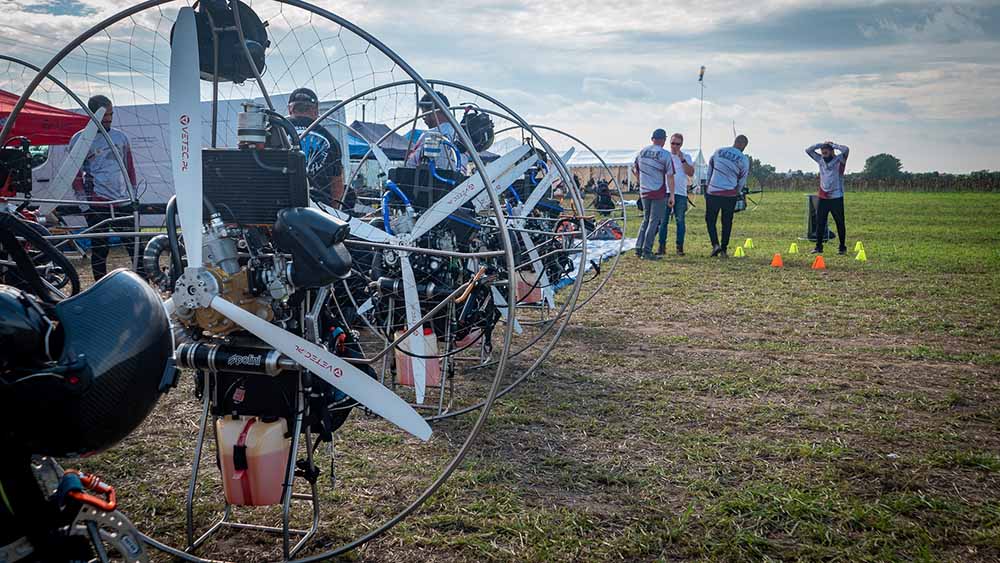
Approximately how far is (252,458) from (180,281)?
815 mm

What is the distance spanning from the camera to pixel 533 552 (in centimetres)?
332

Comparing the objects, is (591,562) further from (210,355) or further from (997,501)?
(997,501)

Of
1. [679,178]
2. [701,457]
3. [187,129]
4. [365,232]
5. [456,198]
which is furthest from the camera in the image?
[679,178]

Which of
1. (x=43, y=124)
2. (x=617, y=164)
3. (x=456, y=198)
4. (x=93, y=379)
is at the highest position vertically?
(x=617, y=164)

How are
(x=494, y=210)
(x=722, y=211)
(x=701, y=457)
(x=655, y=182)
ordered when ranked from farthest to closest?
1. (x=722, y=211)
2. (x=655, y=182)
3. (x=701, y=457)
4. (x=494, y=210)

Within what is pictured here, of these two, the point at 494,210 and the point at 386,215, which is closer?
the point at 494,210

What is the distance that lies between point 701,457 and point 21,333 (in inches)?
146

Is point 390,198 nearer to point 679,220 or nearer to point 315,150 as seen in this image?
point 315,150

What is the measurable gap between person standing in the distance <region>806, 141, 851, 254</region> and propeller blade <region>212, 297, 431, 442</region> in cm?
1357

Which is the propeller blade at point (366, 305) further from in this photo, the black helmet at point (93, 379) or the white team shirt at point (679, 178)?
the white team shirt at point (679, 178)

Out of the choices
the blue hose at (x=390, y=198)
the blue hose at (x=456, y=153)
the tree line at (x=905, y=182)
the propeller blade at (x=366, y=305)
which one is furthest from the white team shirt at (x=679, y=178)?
the tree line at (x=905, y=182)

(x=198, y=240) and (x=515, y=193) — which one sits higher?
(x=515, y=193)

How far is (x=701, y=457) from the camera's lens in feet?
14.6

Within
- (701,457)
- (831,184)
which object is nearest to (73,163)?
(701,457)
